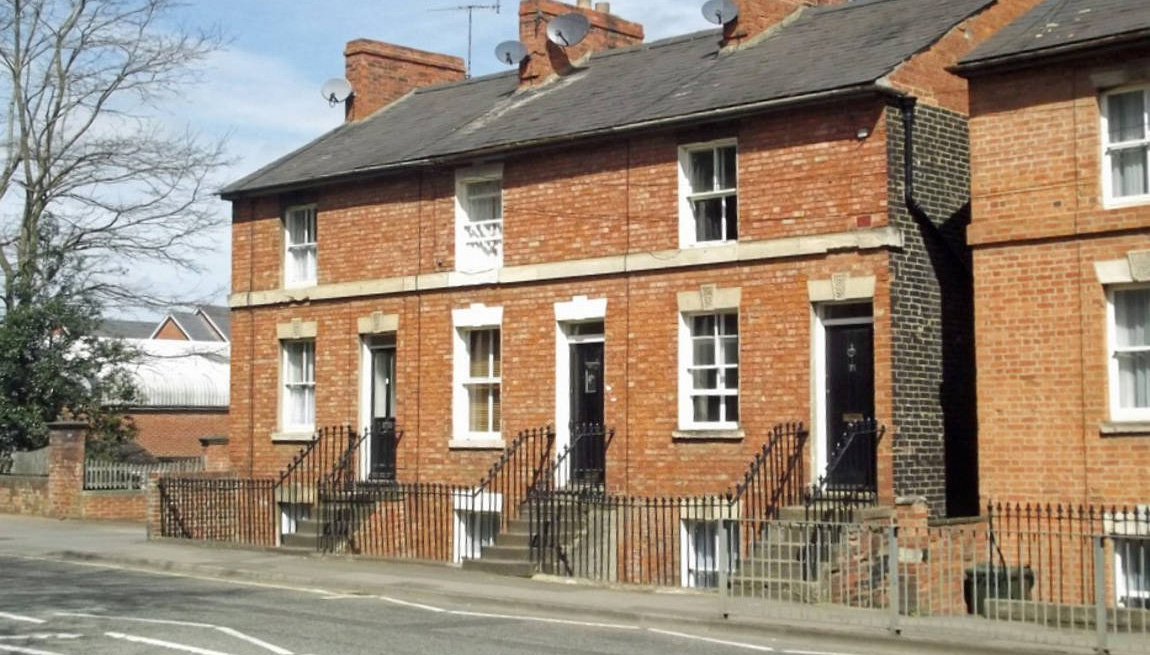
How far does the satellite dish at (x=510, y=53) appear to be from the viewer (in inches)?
1153

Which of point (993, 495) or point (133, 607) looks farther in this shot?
point (993, 495)

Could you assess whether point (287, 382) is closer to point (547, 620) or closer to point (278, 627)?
point (547, 620)

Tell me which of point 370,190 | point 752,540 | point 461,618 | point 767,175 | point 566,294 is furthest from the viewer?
point 370,190

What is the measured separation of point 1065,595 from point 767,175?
6.87 metres

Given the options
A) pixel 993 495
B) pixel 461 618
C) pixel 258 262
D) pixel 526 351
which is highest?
pixel 258 262

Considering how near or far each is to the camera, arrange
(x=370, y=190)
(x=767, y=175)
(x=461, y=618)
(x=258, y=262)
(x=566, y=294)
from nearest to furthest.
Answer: (x=461, y=618) < (x=767, y=175) < (x=566, y=294) < (x=370, y=190) < (x=258, y=262)

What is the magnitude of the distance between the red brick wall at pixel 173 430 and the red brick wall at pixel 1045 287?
102 feet

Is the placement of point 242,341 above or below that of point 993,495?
above

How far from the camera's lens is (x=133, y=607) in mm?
17859

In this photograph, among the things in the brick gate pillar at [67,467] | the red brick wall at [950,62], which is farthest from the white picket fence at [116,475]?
the red brick wall at [950,62]

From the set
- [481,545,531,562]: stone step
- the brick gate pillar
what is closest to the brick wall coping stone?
[481,545,531,562]: stone step

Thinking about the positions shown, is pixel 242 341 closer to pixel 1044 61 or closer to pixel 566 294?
pixel 566 294

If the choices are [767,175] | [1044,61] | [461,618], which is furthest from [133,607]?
[1044,61]

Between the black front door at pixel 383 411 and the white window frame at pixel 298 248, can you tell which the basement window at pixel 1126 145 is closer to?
the black front door at pixel 383 411
